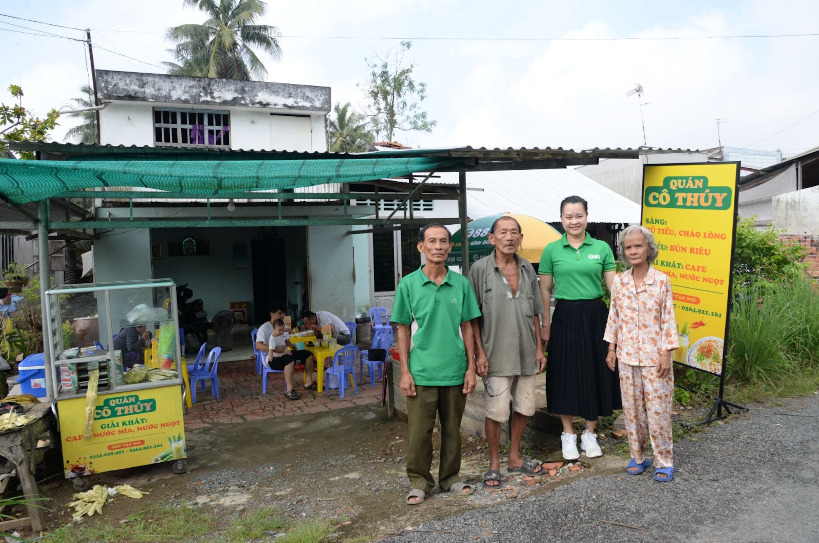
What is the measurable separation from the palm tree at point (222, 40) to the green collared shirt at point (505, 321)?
22.7 m

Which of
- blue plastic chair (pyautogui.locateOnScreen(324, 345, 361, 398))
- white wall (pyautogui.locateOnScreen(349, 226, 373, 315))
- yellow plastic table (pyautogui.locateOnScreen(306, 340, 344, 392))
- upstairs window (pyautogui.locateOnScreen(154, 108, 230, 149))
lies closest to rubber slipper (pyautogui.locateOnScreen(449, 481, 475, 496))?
blue plastic chair (pyautogui.locateOnScreen(324, 345, 361, 398))

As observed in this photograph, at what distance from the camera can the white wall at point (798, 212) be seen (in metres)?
8.59

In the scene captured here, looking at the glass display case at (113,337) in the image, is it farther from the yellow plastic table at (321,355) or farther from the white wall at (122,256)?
the white wall at (122,256)

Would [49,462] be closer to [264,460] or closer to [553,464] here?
[264,460]

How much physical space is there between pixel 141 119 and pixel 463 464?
1070 centimetres

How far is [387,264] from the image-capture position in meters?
12.6

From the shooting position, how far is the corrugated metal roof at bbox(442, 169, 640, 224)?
1273 centimetres

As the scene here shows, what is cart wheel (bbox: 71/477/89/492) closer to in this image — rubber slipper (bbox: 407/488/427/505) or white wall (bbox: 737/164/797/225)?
rubber slipper (bbox: 407/488/427/505)

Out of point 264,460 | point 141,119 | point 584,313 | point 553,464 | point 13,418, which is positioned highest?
point 141,119

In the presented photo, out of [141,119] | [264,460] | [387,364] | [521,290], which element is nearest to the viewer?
[521,290]

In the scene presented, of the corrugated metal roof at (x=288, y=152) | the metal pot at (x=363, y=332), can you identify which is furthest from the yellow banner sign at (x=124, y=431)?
the metal pot at (x=363, y=332)

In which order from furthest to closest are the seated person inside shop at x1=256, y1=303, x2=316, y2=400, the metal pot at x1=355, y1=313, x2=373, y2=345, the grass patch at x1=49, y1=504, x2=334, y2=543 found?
1. the metal pot at x1=355, y1=313, x2=373, y2=345
2. the seated person inside shop at x1=256, y1=303, x2=316, y2=400
3. the grass patch at x1=49, y1=504, x2=334, y2=543

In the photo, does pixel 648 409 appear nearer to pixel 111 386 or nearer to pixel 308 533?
pixel 308 533

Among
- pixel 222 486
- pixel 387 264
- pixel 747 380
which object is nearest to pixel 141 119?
pixel 387 264
